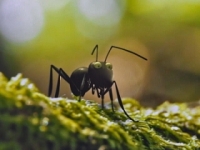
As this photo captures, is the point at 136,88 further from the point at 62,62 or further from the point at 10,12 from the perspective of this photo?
the point at 10,12

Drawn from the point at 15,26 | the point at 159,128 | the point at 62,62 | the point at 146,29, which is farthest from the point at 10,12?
the point at 159,128

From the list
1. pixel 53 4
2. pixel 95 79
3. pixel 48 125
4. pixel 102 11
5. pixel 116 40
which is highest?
pixel 53 4

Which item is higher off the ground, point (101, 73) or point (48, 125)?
point (101, 73)

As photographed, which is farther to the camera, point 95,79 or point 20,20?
point 20,20

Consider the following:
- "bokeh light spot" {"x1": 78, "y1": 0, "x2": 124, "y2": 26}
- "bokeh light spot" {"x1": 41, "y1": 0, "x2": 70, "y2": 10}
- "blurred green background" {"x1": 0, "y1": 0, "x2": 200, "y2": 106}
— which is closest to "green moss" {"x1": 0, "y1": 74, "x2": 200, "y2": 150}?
"blurred green background" {"x1": 0, "y1": 0, "x2": 200, "y2": 106}

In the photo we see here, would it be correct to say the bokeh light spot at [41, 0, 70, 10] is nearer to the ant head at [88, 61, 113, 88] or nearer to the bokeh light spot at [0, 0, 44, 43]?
the bokeh light spot at [0, 0, 44, 43]

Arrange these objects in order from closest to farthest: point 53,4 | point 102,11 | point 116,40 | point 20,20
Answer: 1. point 116,40
2. point 102,11
3. point 20,20
4. point 53,4

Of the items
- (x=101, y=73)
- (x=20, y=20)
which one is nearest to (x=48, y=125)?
(x=101, y=73)

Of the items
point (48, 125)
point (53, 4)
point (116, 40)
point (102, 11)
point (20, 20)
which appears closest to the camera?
point (48, 125)

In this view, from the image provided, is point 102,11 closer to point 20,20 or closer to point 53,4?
point 53,4
